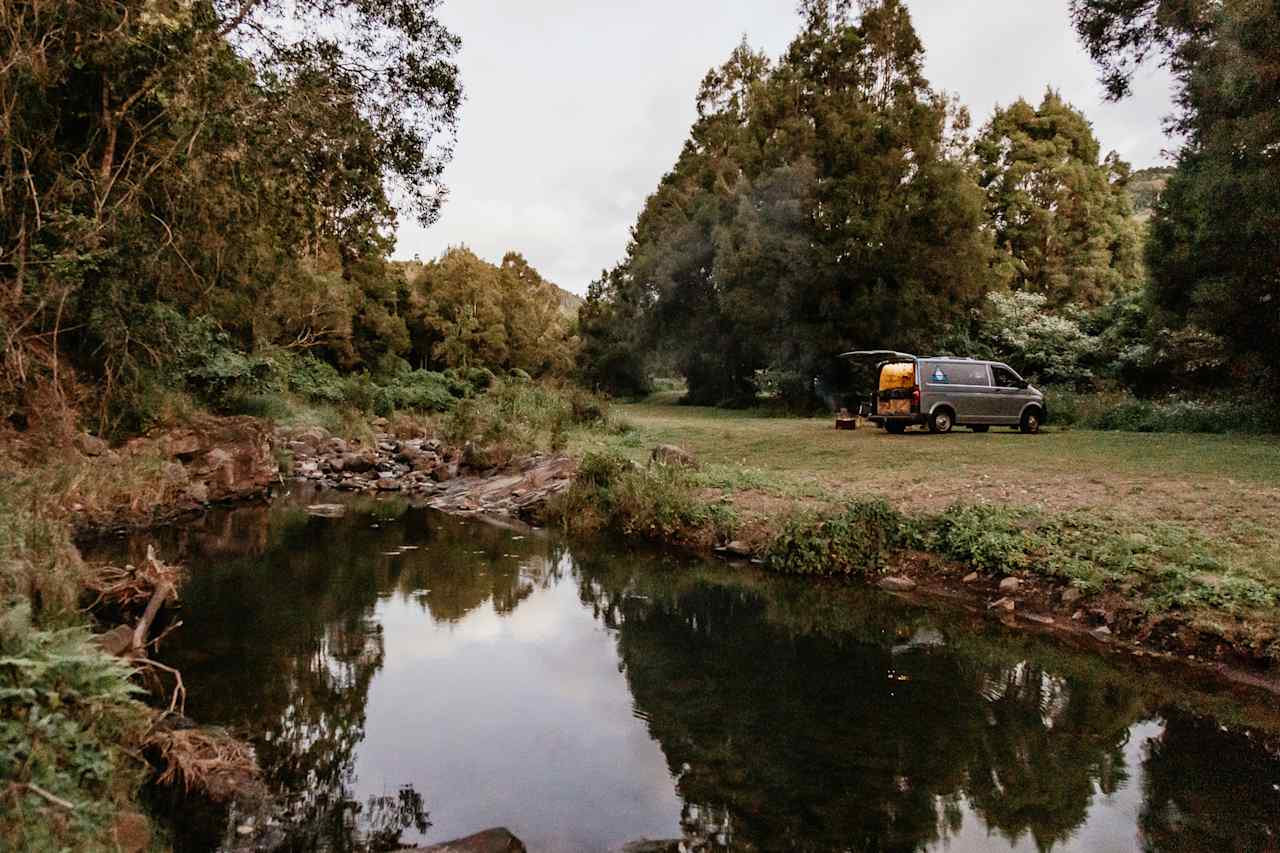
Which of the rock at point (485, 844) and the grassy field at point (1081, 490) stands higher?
the grassy field at point (1081, 490)

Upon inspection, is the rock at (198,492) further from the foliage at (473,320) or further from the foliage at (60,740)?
→ the foliage at (473,320)

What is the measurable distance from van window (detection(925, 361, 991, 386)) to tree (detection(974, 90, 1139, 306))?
20255 mm

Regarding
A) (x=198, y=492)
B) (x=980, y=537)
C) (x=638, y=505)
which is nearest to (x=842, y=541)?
(x=980, y=537)

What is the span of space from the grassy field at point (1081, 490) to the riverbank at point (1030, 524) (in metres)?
0.02

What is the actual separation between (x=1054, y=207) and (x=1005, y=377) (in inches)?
925

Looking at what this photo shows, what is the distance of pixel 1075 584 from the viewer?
7.93 metres

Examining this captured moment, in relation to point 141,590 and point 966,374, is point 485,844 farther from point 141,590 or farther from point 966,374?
point 966,374

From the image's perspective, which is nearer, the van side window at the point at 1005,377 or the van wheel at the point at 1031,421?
the van wheel at the point at 1031,421

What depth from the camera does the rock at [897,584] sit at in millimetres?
9070

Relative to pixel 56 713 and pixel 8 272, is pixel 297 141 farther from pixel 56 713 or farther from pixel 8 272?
pixel 56 713

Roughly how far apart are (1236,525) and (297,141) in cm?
1215

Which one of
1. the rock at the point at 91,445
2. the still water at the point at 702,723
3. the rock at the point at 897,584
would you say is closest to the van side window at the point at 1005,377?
the rock at the point at 897,584

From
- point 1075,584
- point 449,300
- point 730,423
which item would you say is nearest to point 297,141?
point 1075,584

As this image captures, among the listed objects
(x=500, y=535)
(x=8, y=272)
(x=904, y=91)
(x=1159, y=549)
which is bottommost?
(x=500, y=535)
